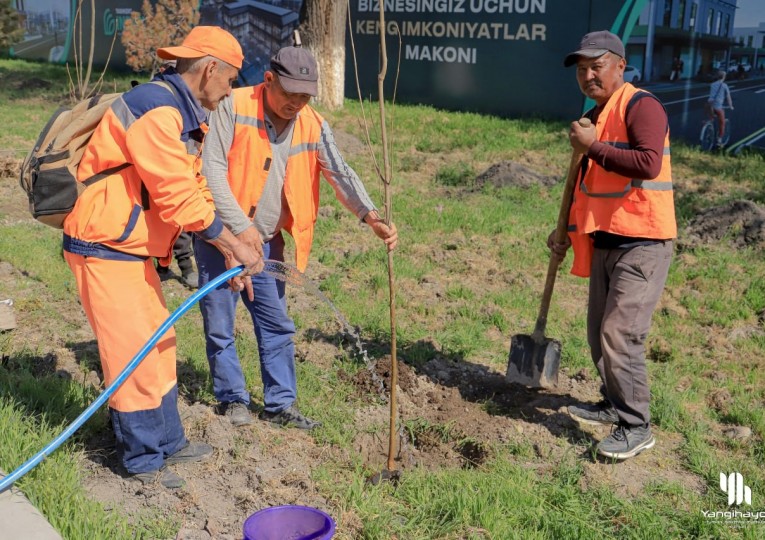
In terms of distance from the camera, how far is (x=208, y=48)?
3.44 meters

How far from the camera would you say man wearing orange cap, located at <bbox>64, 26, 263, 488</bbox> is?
3.33 meters

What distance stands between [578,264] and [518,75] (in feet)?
31.5

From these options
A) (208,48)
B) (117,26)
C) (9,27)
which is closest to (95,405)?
(208,48)

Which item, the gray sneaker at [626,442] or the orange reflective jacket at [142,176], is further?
the gray sneaker at [626,442]

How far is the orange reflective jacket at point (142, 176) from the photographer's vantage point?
331 centimetres

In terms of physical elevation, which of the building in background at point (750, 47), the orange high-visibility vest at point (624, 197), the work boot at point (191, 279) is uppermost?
the building in background at point (750, 47)

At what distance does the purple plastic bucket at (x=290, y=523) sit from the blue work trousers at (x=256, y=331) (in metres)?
1.28

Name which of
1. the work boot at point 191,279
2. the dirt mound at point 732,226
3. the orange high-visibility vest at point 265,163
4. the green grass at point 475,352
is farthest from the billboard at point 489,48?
the orange high-visibility vest at point 265,163

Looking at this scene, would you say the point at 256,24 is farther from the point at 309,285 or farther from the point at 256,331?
the point at 256,331

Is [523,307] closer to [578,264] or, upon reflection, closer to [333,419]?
[578,264]

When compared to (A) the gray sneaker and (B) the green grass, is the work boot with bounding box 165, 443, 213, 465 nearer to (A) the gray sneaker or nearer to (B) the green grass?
(B) the green grass

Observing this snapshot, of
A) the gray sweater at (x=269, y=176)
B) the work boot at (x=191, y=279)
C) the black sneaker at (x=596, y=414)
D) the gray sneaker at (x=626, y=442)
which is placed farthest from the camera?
the work boot at (x=191, y=279)

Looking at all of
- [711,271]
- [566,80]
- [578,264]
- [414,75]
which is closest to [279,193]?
[578,264]

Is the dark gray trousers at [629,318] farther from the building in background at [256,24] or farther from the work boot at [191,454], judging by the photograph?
the building in background at [256,24]
